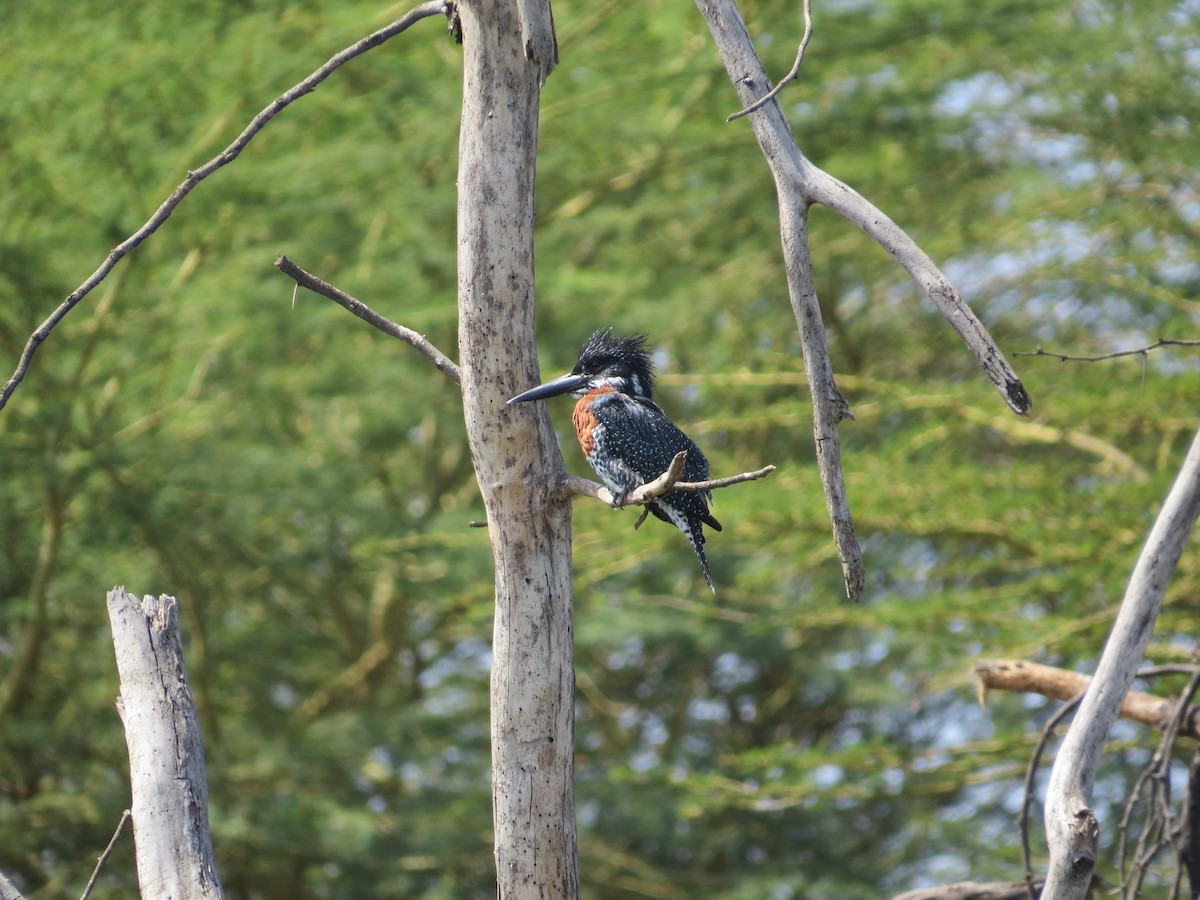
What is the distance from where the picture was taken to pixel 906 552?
753cm

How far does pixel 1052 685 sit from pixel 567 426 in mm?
4776

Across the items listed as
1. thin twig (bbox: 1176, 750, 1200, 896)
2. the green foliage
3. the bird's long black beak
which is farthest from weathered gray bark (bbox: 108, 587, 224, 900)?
the green foliage

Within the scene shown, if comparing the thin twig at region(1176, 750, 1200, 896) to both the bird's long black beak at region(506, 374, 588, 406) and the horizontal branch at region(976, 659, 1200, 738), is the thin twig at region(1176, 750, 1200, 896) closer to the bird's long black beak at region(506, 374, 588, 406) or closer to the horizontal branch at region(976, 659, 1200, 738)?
the horizontal branch at region(976, 659, 1200, 738)

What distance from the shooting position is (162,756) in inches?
95.0

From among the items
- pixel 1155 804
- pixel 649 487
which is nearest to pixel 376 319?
pixel 649 487

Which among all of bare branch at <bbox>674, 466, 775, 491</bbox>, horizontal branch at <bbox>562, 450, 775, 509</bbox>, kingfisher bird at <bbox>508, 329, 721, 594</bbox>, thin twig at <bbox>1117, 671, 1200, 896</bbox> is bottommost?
thin twig at <bbox>1117, 671, 1200, 896</bbox>

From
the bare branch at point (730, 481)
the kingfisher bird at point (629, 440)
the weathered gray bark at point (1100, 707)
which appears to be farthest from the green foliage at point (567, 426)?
the bare branch at point (730, 481)

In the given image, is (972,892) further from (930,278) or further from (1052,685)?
(930,278)

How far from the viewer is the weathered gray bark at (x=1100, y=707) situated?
2191mm

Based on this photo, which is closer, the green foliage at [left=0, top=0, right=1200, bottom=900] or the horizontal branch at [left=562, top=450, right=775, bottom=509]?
the horizontal branch at [left=562, top=450, right=775, bottom=509]

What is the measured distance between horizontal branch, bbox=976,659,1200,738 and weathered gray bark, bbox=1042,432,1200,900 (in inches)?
33.6

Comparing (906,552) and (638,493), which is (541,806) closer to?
(638,493)

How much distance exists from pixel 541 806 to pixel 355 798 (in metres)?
5.78

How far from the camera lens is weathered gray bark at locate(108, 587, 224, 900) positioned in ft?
7.72
